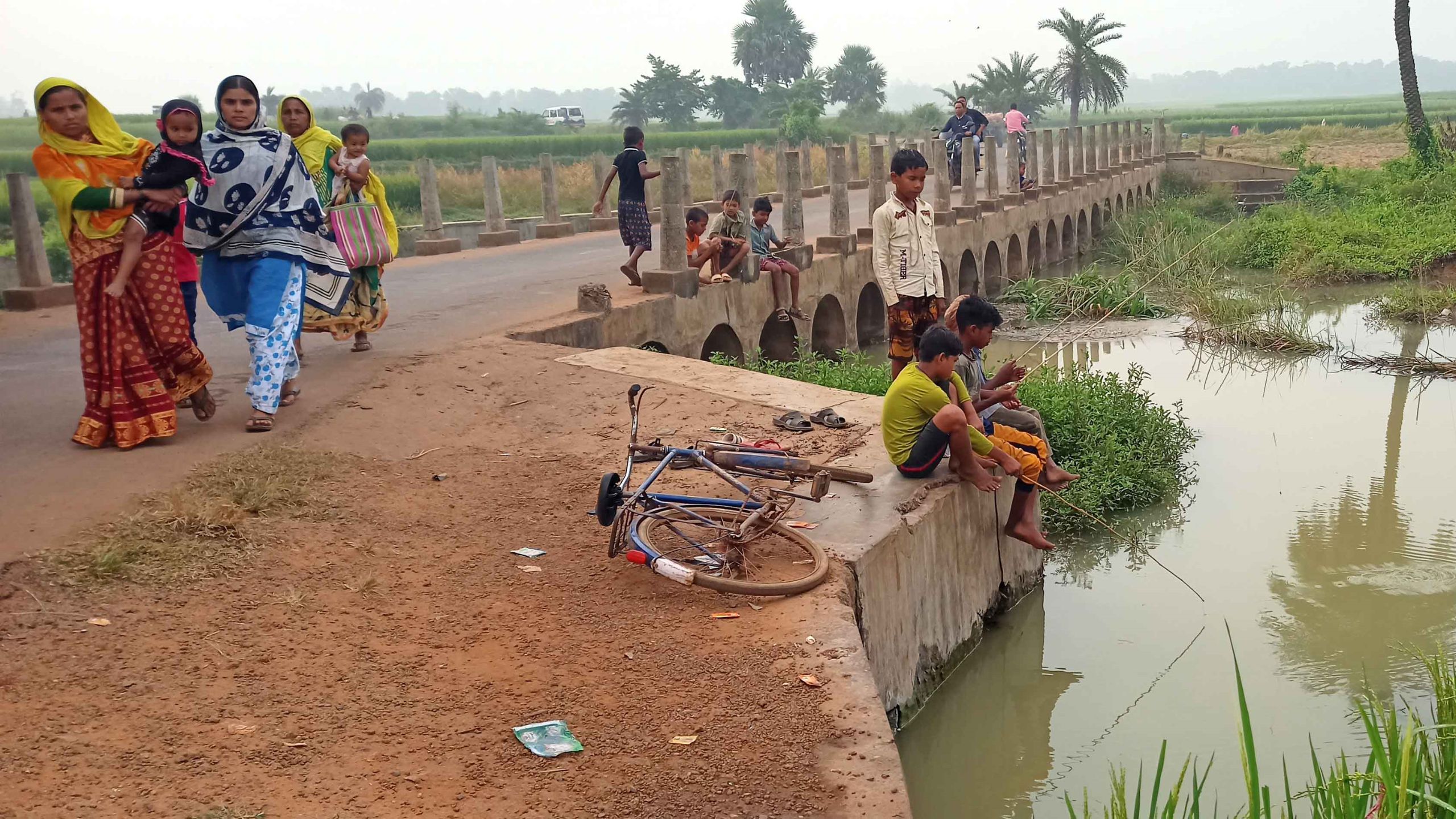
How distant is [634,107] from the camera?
209 ft

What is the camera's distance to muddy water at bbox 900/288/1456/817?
5.84 m

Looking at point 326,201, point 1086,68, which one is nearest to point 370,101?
point 1086,68

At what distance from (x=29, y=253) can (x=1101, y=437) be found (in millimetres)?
9100

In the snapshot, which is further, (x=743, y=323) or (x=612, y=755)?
Result: (x=743, y=323)

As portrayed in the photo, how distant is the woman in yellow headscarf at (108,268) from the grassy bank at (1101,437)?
17.5ft

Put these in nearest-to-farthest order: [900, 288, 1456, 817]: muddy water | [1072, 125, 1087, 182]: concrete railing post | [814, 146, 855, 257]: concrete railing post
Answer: [900, 288, 1456, 817]: muddy water, [814, 146, 855, 257]: concrete railing post, [1072, 125, 1087, 182]: concrete railing post

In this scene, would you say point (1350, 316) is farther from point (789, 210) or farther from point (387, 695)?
point (387, 695)

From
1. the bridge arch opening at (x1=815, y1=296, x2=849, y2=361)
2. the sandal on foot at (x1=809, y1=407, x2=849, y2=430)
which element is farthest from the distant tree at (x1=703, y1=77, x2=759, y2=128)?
the sandal on foot at (x1=809, y1=407, x2=849, y2=430)

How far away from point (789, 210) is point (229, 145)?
8.07m

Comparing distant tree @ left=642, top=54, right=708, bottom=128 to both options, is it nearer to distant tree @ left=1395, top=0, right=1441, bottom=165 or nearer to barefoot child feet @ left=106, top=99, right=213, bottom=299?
distant tree @ left=1395, top=0, right=1441, bottom=165

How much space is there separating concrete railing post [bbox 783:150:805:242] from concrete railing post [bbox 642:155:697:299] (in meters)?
2.17

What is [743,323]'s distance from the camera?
12.4 metres

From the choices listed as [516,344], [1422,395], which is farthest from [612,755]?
[1422,395]

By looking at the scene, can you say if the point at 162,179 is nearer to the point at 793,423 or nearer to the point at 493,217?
the point at 793,423
